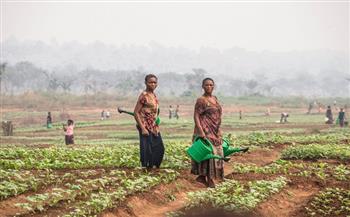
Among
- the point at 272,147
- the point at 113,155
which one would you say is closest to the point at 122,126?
the point at 272,147

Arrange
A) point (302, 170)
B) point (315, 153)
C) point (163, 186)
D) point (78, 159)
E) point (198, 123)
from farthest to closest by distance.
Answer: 1. point (315, 153)
2. point (78, 159)
3. point (302, 170)
4. point (198, 123)
5. point (163, 186)

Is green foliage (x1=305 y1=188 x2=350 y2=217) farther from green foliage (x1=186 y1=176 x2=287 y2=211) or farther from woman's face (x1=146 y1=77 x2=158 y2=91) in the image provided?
woman's face (x1=146 y1=77 x2=158 y2=91)

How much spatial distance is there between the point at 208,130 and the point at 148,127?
5.33ft

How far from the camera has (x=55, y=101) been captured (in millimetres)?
91125

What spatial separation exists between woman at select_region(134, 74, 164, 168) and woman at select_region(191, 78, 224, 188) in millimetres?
1257

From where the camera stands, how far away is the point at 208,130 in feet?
42.4

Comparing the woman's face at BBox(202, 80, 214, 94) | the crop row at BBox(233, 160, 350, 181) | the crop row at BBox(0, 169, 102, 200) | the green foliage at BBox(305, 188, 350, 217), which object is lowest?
the green foliage at BBox(305, 188, 350, 217)

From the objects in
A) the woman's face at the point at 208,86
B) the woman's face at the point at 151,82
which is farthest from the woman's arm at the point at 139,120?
the woman's face at the point at 208,86

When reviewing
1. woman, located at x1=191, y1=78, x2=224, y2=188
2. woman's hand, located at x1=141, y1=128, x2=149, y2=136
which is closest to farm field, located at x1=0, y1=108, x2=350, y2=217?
woman, located at x1=191, y1=78, x2=224, y2=188

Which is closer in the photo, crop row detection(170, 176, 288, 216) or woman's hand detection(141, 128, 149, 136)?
crop row detection(170, 176, 288, 216)

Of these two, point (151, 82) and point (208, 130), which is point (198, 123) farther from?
point (151, 82)

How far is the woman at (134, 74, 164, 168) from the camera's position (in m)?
13.8

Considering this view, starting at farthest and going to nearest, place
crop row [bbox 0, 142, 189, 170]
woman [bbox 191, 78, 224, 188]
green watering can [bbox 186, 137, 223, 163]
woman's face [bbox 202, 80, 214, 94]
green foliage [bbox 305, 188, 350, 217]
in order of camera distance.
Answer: crop row [bbox 0, 142, 189, 170], woman's face [bbox 202, 80, 214, 94], woman [bbox 191, 78, 224, 188], green watering can [bbox 186, 137, 223, 163], green foliage [bbox 305, 188, 350, 217]

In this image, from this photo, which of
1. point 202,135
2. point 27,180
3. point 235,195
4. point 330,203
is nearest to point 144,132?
point 202,135
